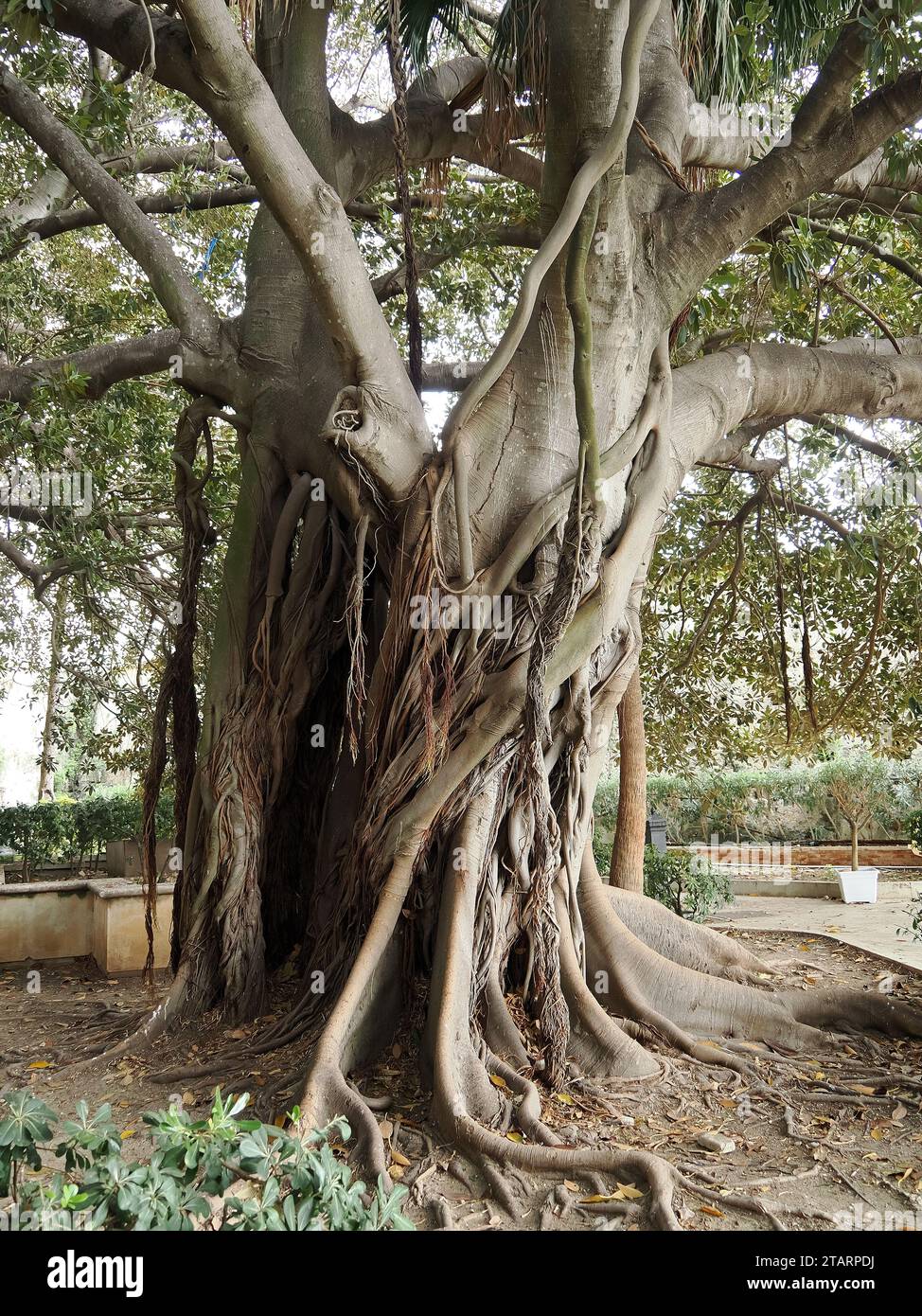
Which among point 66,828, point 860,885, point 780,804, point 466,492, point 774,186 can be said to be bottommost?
point 860,885

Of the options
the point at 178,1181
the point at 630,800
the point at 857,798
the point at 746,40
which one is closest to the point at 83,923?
the point at 630,800

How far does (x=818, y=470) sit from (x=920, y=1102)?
194 inches

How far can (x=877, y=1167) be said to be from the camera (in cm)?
346

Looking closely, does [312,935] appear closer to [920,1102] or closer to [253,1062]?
[253,1062]

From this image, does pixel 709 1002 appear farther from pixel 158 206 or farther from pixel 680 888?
pixel 158 206

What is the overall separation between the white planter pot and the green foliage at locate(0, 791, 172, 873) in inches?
301

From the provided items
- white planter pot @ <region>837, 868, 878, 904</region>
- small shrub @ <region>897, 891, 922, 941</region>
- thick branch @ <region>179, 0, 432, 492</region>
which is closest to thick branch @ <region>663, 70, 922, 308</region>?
thick branch @ <region>179, 0, 432, 492</region>

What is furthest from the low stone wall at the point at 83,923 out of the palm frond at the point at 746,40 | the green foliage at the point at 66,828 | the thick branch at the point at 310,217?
the palm frond at the point at 746,40

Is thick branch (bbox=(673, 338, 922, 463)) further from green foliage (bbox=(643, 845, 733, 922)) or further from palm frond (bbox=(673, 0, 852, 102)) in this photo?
Result: green foliage (bbox=(643, 845, 733, 922))

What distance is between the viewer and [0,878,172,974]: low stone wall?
6.89 meters

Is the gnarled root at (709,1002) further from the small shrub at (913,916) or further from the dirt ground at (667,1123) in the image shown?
the small shrub at (913,916)

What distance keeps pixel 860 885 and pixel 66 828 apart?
9025 mm

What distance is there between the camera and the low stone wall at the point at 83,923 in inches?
271

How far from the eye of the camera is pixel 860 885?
Answer: 37.9 feet
